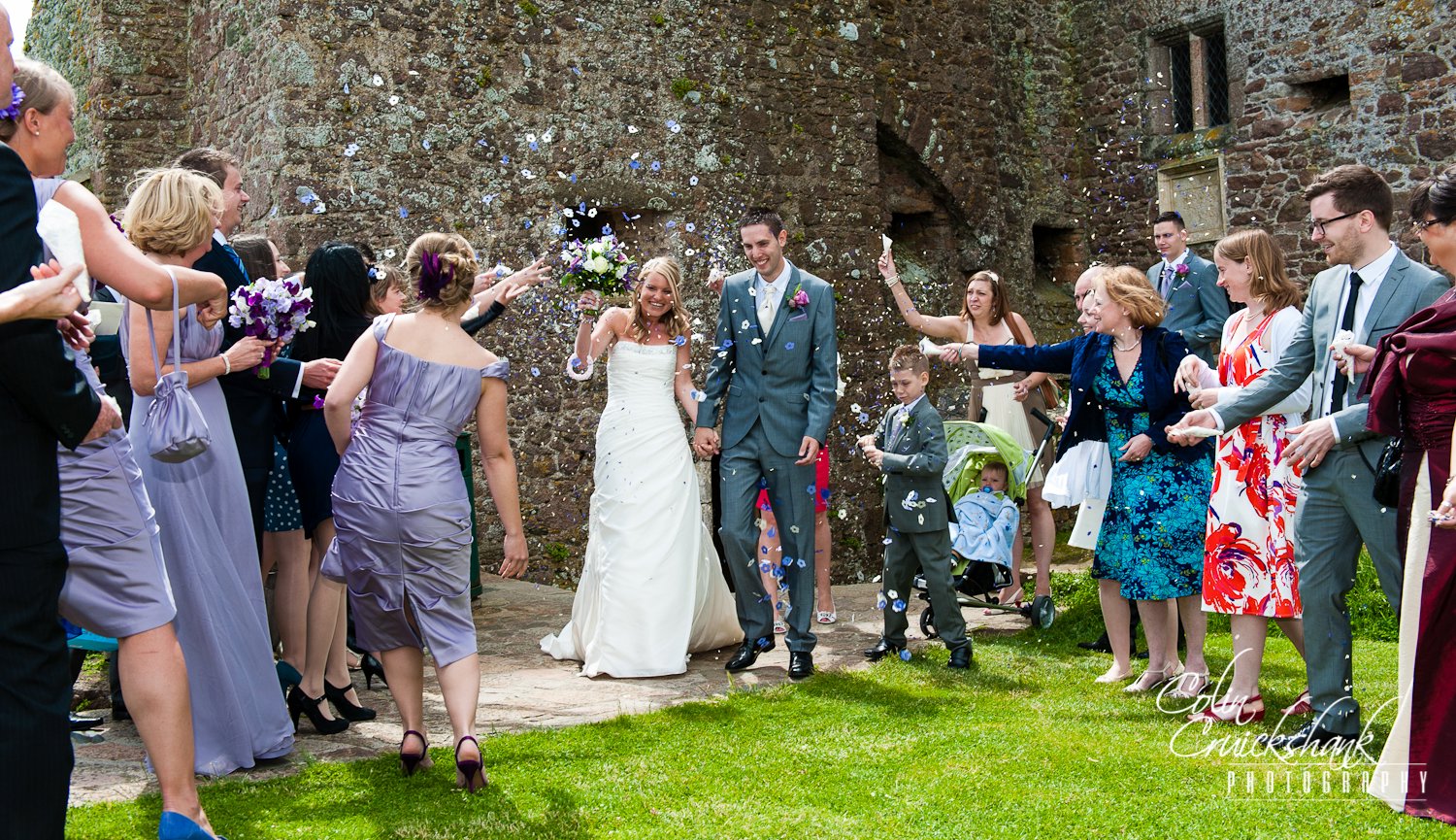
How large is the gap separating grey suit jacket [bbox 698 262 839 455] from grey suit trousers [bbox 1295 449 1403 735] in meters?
2.28

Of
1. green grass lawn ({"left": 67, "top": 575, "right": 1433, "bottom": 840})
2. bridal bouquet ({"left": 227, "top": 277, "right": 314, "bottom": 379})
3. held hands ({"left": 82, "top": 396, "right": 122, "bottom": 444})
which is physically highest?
bridal bouquet ({"left": 227, "top": 277, "right": 314, "bottom": 379})

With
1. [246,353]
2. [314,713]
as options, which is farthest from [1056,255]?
[246,353]

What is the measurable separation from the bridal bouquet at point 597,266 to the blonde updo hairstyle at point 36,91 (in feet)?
9.80

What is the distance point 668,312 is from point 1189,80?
8.56 m

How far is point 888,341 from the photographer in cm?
1090

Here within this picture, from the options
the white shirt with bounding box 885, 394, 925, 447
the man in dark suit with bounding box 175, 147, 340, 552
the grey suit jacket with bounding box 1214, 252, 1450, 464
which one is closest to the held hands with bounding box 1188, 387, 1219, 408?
the grey suit jacket with bounding box 1214, 252, 1450, 464

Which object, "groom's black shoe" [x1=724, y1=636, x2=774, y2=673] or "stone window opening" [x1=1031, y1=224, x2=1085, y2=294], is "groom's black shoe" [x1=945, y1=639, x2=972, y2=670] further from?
"stone window opening" [x1=1031, y1=224, x2=1085, y2=294]

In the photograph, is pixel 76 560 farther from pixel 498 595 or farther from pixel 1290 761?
pixel 498 595

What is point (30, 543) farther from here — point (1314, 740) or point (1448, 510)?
point (1314, 740)

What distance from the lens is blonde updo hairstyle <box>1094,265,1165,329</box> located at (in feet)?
18.2

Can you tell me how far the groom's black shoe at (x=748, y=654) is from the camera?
6125 mm

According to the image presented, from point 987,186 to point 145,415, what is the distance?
9.52 metres

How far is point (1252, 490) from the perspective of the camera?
5004 mm

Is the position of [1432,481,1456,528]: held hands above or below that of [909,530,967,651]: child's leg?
above
